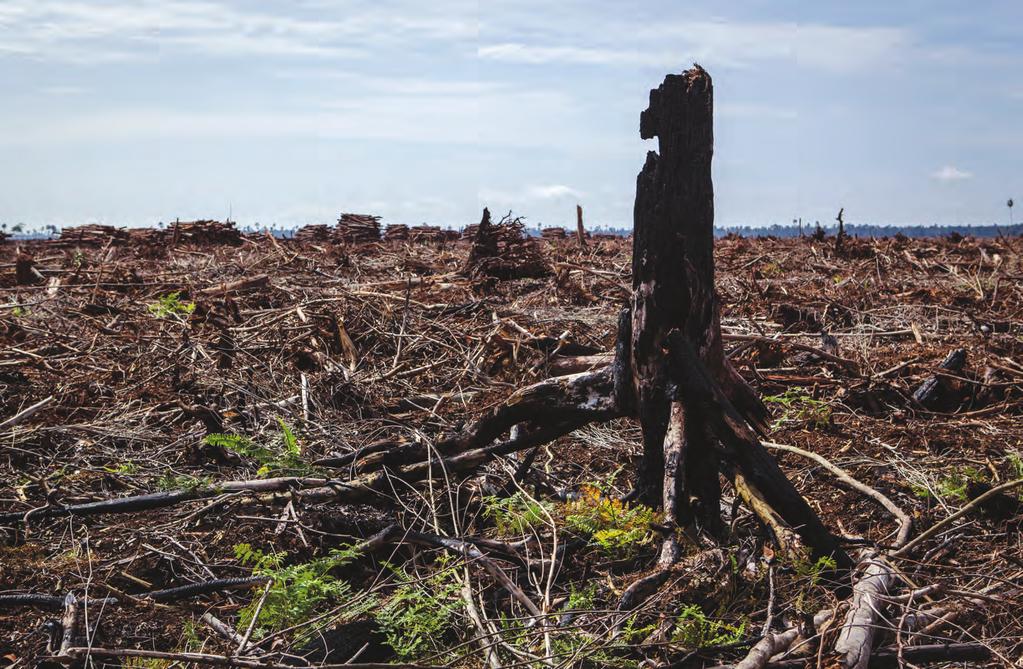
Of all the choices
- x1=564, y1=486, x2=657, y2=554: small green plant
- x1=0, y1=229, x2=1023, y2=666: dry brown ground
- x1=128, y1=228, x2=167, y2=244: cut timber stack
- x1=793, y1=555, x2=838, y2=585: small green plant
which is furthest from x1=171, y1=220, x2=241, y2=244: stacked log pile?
x1=793, y1=555, x2=838, y2=585: small green plant

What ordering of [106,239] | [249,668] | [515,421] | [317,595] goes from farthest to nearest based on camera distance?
[106,239], [515,421], [317,595], [249,668]

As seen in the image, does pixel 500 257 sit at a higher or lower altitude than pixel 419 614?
higher

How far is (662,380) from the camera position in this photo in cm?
335

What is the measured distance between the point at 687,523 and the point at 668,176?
1343mm

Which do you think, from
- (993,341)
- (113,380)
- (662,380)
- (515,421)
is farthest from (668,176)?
(993,341)

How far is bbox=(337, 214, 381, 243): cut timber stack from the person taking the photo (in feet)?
72.0

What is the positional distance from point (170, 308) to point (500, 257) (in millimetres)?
3948

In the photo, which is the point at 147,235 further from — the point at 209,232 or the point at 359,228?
the point at 359,228

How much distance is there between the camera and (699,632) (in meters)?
2.75

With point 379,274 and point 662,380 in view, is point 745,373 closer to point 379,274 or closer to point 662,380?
point 662,380

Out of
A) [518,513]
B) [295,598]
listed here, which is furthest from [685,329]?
[295,598]

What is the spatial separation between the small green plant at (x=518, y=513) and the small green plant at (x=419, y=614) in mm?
487

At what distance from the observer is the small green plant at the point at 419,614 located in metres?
2.80

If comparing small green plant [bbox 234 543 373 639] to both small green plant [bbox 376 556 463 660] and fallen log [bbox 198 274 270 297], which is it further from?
fallen log [bbox 198 274 270 297]
